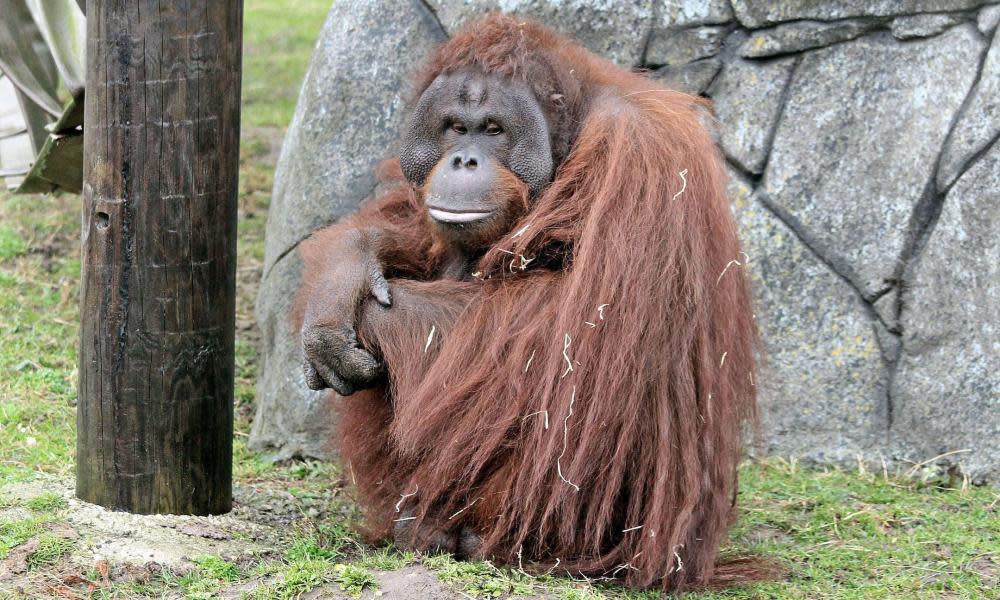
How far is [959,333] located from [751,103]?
3.45 feet

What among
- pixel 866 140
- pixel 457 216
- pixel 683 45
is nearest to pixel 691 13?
pixel 683 45

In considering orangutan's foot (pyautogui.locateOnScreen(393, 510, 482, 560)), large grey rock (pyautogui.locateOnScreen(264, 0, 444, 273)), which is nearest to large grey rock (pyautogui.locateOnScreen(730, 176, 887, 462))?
large grey rock (pyautogui.locateOnScreen(264, 0, 444, 273))

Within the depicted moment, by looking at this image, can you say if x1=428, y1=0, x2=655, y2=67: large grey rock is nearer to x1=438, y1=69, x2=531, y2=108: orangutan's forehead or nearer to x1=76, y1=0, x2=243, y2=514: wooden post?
x1=438, y1=69, x2=531, y2=108: orangutan's forehead

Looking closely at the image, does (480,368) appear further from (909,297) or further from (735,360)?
(909,297)

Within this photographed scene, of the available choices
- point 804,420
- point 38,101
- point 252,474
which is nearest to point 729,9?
point 804,420

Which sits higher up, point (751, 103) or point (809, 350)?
point (751, 103)

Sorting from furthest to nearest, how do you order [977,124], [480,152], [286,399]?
[286,399] < [977,124] < [480,152]

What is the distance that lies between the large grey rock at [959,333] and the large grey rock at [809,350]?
0.42ft

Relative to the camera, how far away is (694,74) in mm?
4113

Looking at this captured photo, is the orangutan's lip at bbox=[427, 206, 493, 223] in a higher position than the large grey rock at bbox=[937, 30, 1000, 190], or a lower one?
A: lower

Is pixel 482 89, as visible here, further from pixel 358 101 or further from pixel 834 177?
pixel 834 177

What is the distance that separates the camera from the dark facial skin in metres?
2.77

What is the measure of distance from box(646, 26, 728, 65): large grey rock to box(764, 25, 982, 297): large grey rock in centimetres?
32

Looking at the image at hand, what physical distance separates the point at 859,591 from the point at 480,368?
1.16 m
